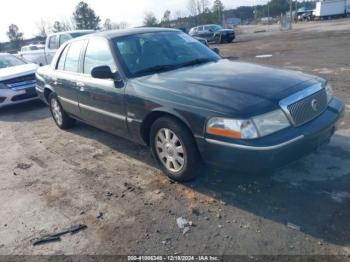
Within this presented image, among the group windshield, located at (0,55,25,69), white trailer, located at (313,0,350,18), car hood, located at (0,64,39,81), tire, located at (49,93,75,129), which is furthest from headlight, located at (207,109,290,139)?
white trailer, located at (313,0,350,18)

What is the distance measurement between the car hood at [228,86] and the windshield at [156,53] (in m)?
0.22

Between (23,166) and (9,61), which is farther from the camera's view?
(9,61)

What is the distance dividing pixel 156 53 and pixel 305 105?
2.06 m

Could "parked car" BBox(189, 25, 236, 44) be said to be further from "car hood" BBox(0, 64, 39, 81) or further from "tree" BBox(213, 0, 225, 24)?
"tree" BBox(213, 0, 225, 24)

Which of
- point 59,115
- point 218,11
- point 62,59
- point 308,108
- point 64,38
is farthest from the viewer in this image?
point 218,11

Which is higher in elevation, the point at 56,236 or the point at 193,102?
the point at 193,102

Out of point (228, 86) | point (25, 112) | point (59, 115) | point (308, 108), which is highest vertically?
point (228, 86)

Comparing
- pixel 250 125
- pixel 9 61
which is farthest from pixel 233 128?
pixel 9 61

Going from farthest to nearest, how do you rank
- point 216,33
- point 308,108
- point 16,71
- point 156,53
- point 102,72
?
point 216,33, point 16,71, point 156,53, point 102,72, point 308,108

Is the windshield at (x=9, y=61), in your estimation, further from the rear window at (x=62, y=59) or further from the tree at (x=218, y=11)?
the tree at (x=218, y=11)

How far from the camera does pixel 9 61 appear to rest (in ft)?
33.0

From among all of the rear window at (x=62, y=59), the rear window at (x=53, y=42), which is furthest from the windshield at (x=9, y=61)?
the rear window at (x=62, y=59)

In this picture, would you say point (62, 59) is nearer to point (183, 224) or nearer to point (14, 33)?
point (183, 224)

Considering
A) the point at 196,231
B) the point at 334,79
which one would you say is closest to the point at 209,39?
the point at 334,79
